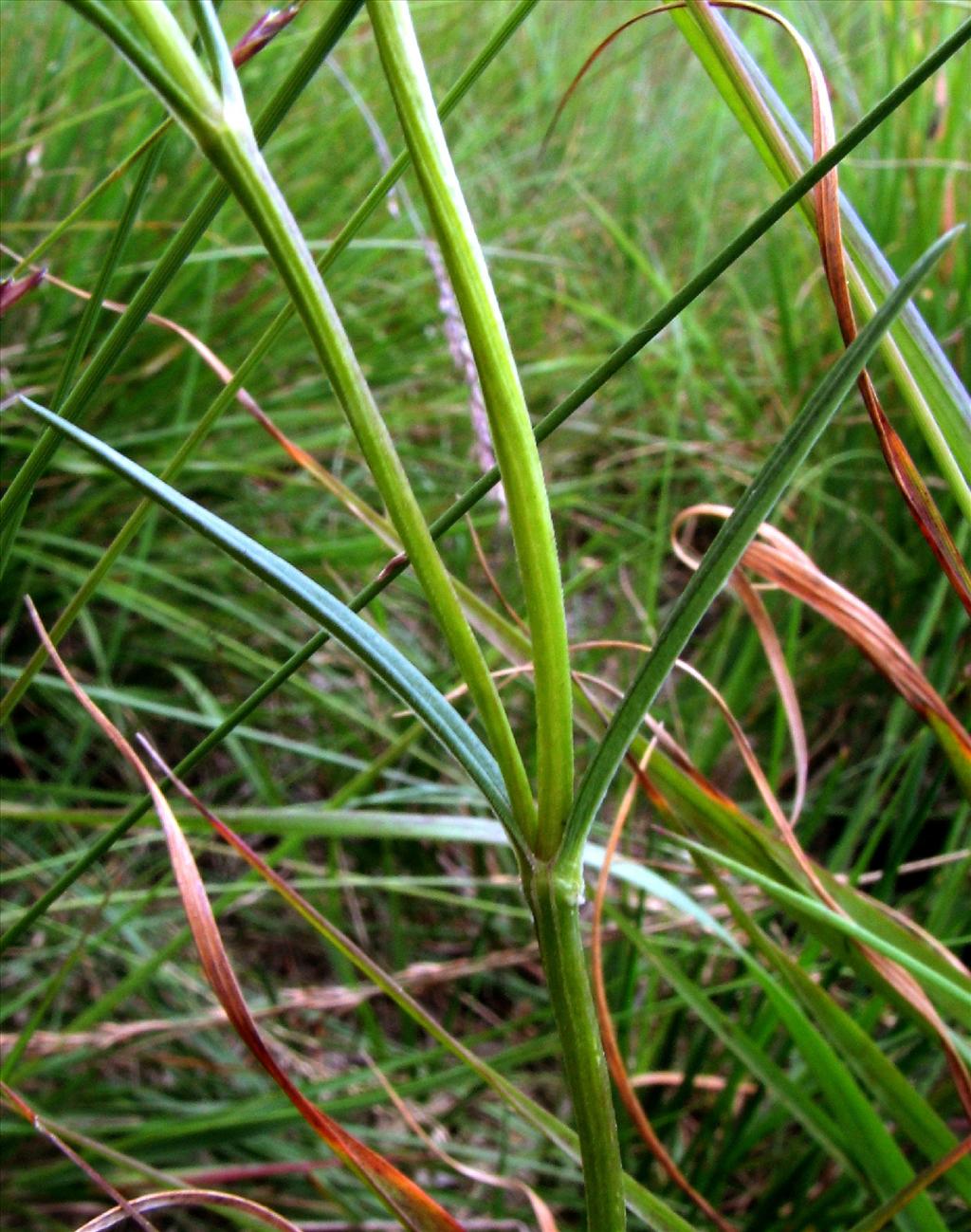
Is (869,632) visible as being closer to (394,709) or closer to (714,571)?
(714,571)

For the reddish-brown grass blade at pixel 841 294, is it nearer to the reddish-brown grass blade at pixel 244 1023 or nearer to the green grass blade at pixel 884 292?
the green grass blade at pixel 884 292

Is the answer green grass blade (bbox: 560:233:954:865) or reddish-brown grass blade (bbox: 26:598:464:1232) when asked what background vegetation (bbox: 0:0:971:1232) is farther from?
green grass blade (bbox: 560:233:954:865)

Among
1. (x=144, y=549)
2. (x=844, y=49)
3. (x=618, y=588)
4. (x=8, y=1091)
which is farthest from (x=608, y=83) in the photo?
(x=8, y=1091)

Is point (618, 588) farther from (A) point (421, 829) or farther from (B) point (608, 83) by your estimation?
(B) point (608, 83)

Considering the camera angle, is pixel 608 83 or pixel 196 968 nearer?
pixel 196 968

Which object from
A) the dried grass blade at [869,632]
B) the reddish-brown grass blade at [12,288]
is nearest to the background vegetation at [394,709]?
the dried grass blade at [869,632]

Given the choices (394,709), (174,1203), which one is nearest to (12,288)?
(174,1203)

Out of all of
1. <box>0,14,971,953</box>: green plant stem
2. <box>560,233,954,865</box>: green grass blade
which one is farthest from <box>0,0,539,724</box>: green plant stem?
<box>560,233,954,865</box>: green grass blade
